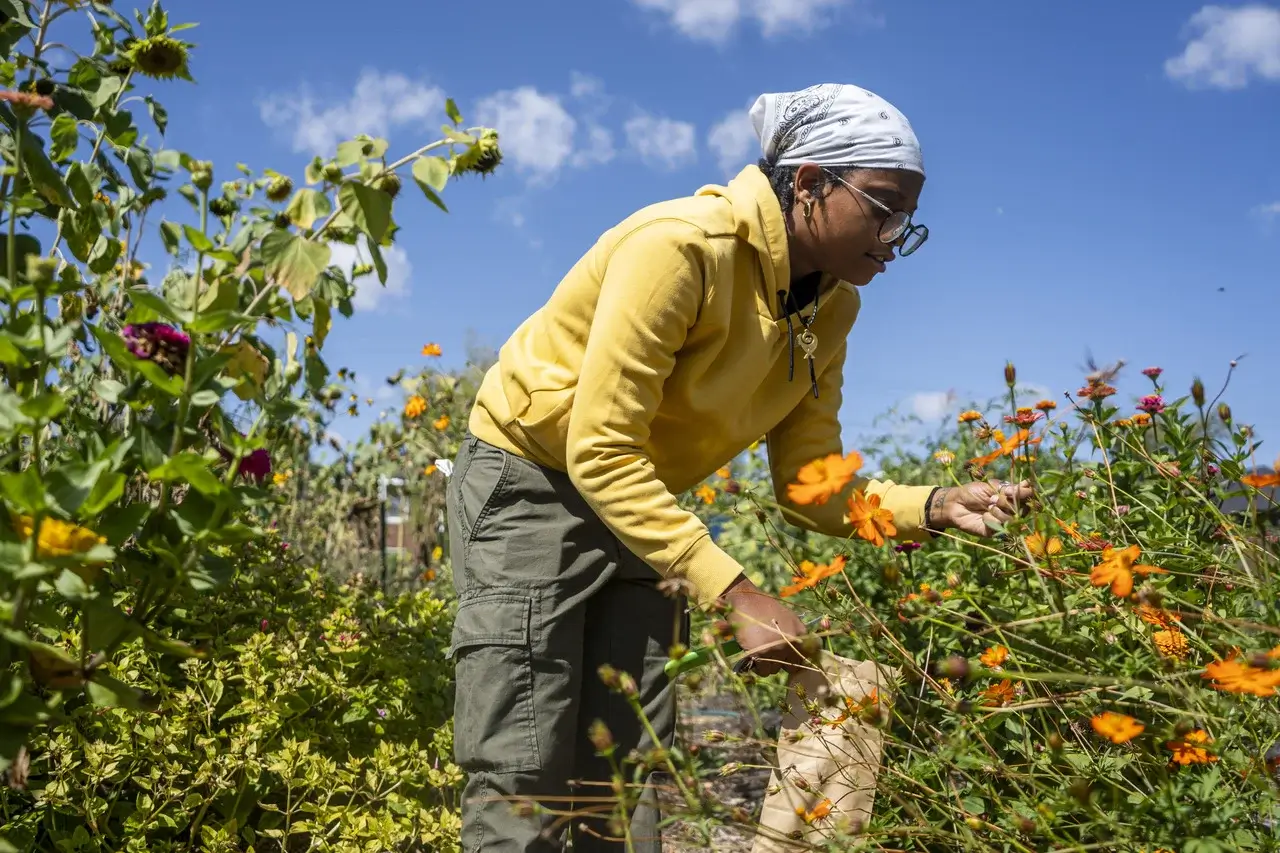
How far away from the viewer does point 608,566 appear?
6.38 feet

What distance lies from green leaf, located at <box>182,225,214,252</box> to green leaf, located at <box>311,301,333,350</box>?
0.25 meters

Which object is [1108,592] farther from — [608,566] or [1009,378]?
[608,566]

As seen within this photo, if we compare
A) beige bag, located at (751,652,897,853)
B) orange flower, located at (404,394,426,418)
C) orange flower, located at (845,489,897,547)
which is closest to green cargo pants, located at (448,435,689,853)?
beige bag, located at (751,652,897,853)

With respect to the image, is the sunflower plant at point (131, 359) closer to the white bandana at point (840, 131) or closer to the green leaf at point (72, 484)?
the green leaf at point (72, 484)

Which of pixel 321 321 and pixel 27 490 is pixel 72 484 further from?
pixel 321 321

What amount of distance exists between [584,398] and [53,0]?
1172 millimetres

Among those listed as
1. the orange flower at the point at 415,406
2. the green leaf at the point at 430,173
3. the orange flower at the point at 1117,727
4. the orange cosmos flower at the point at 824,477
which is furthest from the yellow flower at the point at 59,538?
the orange flower at the point at 415,406

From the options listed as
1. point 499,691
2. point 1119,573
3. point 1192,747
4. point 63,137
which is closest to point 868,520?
point 1119,573

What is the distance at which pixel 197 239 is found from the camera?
1171 mm

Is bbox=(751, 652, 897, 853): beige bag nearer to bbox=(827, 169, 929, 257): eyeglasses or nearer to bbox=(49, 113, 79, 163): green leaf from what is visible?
bbox=(827, 169, 929, 257): eyeglasses

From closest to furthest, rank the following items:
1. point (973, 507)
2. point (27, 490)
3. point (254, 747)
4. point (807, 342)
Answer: point (27, 490) → point (973, 507) → point (807, 342) → point (254, 747)

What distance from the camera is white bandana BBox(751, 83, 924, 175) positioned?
1.80 m

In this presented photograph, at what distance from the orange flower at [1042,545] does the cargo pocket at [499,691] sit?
0.82m

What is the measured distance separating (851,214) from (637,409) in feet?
1.67
